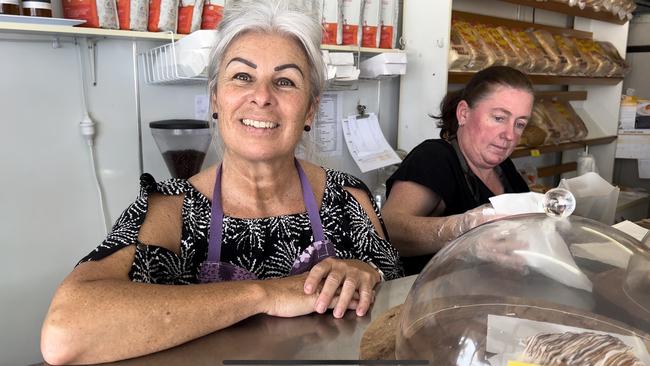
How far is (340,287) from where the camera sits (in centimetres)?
99

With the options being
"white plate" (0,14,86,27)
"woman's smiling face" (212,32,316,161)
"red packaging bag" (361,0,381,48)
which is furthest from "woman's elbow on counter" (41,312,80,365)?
"red packaging bag" (361,0,381,48)

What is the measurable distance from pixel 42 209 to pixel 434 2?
1.79 metres

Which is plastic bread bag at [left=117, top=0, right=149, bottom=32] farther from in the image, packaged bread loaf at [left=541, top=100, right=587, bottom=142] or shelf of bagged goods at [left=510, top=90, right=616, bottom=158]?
packaged bread loaf at [left=541, top=100, right=587, bottom=142]

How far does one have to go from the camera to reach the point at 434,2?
244 cm

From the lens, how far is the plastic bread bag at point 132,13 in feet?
5.83

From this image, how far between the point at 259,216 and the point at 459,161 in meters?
0.98

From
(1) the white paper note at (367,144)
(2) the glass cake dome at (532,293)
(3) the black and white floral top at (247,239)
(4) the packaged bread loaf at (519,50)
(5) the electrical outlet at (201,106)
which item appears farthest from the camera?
(4) the packaged bread loaf at (519,50)

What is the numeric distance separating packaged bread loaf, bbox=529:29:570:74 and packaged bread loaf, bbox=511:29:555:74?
1.0 inches

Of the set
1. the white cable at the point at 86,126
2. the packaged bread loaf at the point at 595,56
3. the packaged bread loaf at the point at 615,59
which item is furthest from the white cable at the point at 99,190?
the packaged bread loaf at the point at 615,59

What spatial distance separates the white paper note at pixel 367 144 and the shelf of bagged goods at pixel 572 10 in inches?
36.8

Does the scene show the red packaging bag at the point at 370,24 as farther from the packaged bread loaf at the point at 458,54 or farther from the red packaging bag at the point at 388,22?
the packaged bread loaf at the point at 458,54

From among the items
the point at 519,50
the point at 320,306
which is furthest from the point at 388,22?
the point at 320,306

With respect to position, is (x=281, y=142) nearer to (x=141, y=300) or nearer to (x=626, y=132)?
(x=141, y=300)

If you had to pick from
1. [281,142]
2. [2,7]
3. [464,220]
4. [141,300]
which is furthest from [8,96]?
[464,220]
